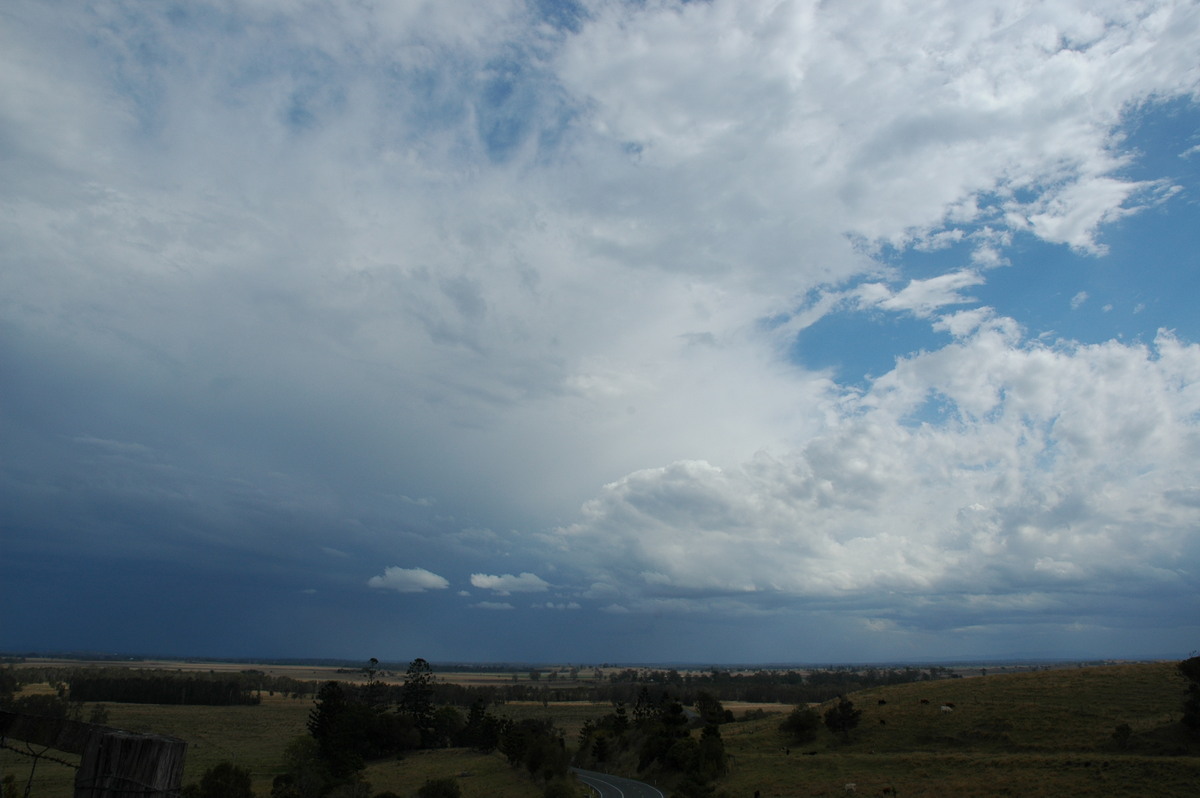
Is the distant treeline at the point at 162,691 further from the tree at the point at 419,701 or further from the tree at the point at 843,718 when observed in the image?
the tree at the point at 843,718

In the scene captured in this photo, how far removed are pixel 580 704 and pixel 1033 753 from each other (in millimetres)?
151608

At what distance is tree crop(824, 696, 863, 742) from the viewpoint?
78.2m

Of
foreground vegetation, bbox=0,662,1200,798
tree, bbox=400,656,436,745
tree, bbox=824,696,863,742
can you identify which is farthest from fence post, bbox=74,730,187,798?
tree, bbox=400,656,436,745

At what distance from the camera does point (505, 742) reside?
87.0m

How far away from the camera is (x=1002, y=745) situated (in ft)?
213

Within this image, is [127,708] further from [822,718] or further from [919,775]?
[919,775]

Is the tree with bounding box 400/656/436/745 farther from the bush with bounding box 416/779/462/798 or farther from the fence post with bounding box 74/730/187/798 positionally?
the fence post with bounding box 74/730/187/798

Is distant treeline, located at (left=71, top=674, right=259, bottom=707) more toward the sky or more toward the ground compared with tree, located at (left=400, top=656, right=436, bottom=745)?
more toward the ground

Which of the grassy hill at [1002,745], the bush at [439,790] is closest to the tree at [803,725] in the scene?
the grassy hill at [1002,745]

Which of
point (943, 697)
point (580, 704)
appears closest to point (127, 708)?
point (580, 704)

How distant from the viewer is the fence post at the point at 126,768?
447 centimetres

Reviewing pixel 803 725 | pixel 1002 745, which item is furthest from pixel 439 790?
pixel 1002 745

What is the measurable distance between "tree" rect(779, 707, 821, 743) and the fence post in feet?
289

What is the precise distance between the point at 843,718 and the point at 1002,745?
17848 mm
